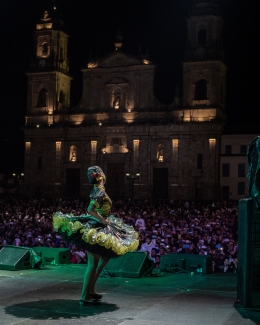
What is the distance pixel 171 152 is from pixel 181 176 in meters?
2.68

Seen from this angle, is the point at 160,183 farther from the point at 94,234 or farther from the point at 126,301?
the point at 94,234

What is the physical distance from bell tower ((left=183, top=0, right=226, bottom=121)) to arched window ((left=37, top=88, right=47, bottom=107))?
15572 mm

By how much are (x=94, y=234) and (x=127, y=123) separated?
145 ft

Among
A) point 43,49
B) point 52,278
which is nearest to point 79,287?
point 52,278

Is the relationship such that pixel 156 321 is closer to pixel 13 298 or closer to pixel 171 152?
pixel 13 298

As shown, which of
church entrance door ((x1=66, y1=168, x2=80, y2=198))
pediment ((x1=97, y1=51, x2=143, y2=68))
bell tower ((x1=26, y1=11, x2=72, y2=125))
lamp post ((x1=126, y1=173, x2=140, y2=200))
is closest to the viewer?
lamp post ((x1=126, y1=173, x2=140, y2=200))

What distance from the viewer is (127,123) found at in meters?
51.7

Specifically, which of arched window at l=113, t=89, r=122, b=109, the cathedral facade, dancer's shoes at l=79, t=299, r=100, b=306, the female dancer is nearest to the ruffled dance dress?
the female dancer

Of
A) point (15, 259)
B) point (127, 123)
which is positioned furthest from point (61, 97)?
point (15, 259)

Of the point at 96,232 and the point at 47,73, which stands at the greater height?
the point at 47,73

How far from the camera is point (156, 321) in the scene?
277 inches

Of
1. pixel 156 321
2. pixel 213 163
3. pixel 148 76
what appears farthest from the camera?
pixel 148 76

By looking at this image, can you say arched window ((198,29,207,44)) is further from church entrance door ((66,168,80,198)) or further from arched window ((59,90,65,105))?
church entrance door ((66,168,80,198))

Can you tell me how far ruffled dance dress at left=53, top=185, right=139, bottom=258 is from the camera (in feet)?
25.7
